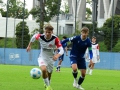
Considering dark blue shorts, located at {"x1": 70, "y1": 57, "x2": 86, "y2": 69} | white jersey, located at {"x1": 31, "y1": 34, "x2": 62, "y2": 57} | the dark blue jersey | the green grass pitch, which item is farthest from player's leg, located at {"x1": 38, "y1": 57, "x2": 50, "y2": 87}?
dark blue shorts, located at {"x1": 70, "y1": 57, "x2": 86, "y2": 69}

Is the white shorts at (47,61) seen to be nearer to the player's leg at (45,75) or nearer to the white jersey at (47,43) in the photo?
the white jersey at (47,43)

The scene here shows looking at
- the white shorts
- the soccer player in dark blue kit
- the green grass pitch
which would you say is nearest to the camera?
the white shorts

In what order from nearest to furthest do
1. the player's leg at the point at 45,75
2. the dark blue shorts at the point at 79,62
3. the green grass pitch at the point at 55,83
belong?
the player's leg at the point at 45,75 → the green grass pitch at the point at 55,83 → the dark blue shorts at the point at 79,62

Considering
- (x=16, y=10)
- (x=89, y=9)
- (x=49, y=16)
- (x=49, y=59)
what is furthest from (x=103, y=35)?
(x=89, y=9)

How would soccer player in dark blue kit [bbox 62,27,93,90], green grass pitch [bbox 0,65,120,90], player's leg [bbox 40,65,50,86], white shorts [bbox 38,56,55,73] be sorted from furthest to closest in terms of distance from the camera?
soccer player in dark blue kit [bbox 62,27,93,90], green grass pitch [bbox 0,65,120,90], white shorts [bbox 38,56,55,73], player's leg [bbox 40,65,50,86]

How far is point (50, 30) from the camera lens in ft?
36.6

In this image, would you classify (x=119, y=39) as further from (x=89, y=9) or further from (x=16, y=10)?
(x=89, y=9)

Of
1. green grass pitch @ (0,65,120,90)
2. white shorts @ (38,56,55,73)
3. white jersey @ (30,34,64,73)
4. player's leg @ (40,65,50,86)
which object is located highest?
white jersey @ (30,34,64,73)

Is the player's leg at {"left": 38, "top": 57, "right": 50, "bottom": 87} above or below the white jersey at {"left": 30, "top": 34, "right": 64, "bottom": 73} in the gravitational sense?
below

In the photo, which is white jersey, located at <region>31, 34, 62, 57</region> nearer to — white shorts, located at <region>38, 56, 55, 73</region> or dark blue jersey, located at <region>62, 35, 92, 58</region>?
white shorts, located at <region>38, 56, 55, 73</region>

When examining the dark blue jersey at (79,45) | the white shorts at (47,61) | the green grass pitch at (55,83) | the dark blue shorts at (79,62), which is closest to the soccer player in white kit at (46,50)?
the white shorts at (47,61)

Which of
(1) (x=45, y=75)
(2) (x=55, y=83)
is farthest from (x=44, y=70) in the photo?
(2) (x=55, y=83)

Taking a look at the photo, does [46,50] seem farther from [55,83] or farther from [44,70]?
[55,83]

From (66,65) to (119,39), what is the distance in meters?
6.07
